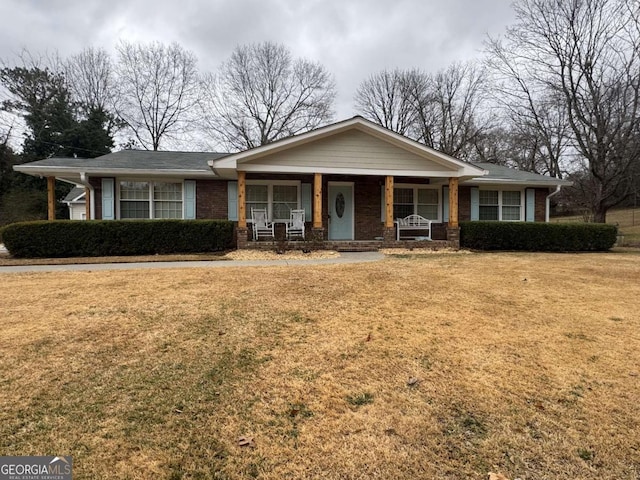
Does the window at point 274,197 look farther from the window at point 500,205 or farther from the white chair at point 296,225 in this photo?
the window at point 500,205

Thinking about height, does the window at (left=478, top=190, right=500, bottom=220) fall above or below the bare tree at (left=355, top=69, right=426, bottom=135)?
below

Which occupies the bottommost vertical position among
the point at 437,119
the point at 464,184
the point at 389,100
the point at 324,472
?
the point at 324,472

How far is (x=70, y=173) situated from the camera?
11703 mm

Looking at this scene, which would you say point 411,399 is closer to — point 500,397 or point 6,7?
point 500,397

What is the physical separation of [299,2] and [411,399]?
57.4 ft

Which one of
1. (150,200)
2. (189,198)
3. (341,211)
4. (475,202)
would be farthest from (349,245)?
(150,200)

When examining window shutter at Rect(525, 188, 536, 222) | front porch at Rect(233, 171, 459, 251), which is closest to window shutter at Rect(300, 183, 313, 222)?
front porch at Rect(233, 171, 459, 251)

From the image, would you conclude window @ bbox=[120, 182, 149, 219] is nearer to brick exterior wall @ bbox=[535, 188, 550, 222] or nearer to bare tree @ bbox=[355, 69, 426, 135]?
brick exterior wall @ bbox=[535, 188, 550, 222]

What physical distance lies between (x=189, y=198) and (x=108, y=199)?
2.63 m

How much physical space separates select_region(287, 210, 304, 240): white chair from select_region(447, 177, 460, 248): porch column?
5.19m

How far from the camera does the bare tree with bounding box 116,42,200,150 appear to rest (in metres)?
27.5

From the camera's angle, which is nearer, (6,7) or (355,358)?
(355,358)

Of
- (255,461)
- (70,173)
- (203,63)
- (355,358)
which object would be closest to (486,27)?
(203,63)

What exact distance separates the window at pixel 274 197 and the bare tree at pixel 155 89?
19718 mm
